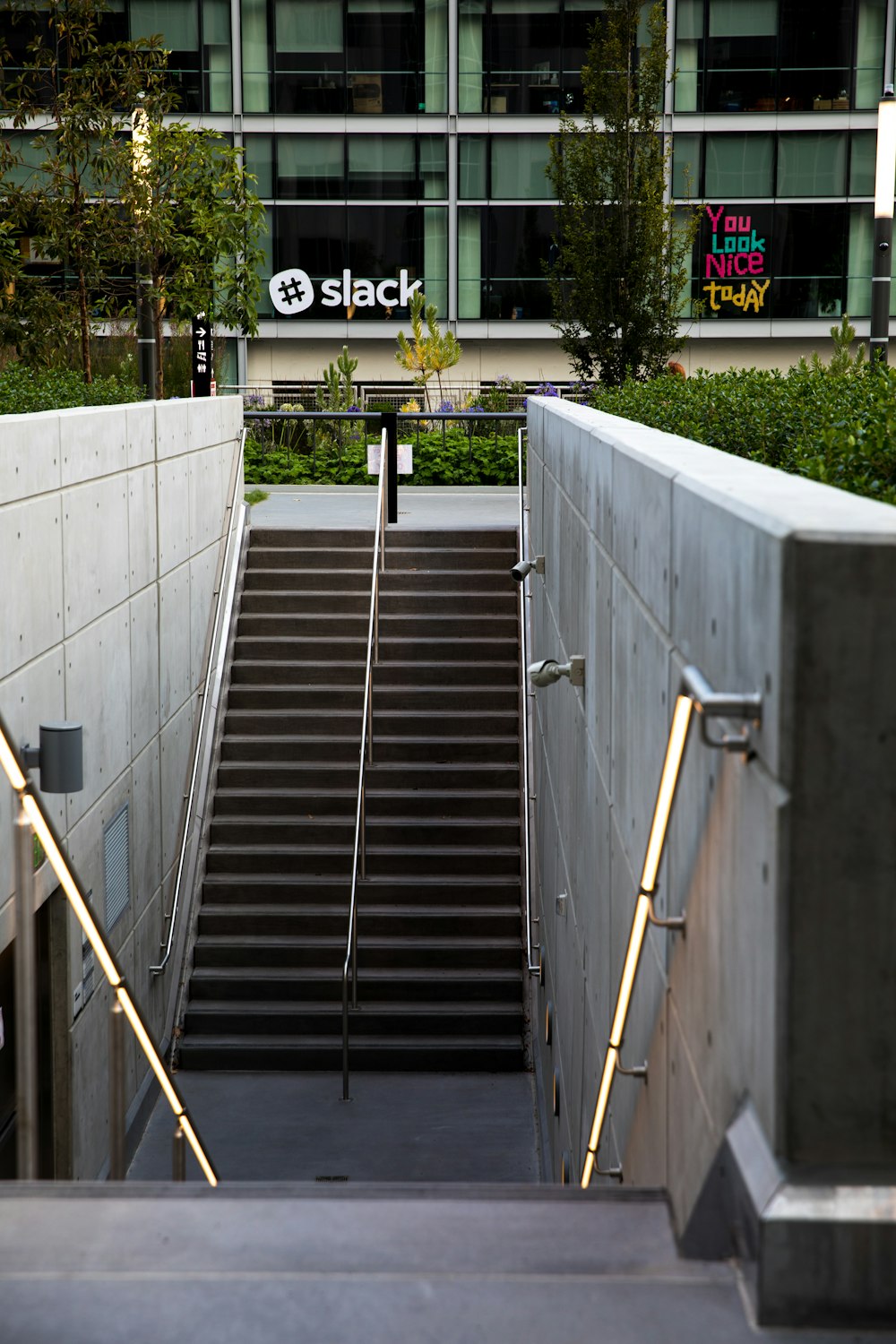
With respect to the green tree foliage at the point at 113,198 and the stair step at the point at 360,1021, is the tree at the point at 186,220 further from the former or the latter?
the stair step at the point at 360,1021

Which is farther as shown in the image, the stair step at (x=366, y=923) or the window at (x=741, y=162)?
the window at (x=741, y=162)

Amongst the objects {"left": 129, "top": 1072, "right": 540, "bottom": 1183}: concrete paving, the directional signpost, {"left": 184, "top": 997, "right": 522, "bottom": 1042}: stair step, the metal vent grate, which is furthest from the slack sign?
the metal vent grate

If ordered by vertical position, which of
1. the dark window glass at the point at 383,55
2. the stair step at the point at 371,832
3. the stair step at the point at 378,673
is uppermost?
the dark window glass at the point at 383,55

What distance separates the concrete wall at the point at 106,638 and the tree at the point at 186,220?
2510 millimetres

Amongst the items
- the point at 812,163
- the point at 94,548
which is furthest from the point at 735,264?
the point at 94,548

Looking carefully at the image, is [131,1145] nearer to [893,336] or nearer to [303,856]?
[303,856]

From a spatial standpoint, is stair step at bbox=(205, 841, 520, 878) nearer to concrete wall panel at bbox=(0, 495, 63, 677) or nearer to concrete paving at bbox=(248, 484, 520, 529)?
concrete paving at bbox=(248, 484, 520, 529)

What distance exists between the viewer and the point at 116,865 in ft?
33.8

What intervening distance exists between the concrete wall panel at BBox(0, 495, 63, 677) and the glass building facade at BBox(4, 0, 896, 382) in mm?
27490

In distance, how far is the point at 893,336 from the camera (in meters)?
34.7

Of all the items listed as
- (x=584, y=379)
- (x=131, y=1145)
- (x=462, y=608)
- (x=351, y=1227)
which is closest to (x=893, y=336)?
(x=584, y=379)

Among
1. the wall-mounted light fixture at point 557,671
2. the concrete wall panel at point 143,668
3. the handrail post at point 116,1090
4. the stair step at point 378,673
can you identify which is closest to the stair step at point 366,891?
the concrete wall panel at point 143,668

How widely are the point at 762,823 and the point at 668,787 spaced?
593 mm

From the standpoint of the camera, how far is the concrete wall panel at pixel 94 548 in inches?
353
